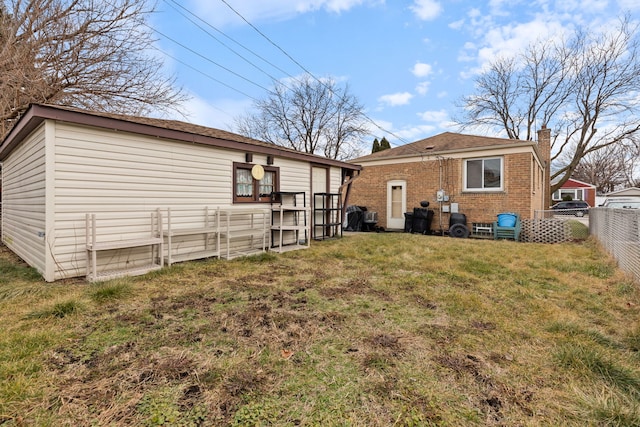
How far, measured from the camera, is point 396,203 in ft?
41.4

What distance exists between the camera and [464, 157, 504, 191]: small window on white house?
407 inches

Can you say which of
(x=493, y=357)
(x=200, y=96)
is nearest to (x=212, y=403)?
(x=493, y=357)

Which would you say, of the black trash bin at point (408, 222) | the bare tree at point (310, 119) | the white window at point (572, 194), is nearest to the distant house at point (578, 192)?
the white window at point (572, 194)

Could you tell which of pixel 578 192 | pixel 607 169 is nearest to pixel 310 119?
pixel 578 192

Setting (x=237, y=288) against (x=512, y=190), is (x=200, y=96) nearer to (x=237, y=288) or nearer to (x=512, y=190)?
(x=237, y=288)

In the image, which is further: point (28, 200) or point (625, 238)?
point (28, 200)

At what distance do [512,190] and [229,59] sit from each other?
11.0 meters

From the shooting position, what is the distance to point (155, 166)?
5254mm

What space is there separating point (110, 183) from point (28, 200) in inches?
83.7

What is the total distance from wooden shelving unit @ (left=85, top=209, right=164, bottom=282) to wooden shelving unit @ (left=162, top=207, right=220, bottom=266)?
0.16m

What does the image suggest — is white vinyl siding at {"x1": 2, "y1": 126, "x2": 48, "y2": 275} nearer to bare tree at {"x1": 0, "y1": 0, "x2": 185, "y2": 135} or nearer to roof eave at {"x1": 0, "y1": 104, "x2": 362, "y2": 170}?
roof eave at {"x1": 0, "y1": 104, "x2": 362, "y2": 170}

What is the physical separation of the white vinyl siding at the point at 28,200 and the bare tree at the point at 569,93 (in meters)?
22.0

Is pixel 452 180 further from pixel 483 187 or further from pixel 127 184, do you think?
pixel 127 184

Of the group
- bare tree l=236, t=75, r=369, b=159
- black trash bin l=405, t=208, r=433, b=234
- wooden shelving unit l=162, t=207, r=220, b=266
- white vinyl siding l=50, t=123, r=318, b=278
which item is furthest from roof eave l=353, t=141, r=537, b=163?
bare tree l=236, t=75, r=369, b=159
